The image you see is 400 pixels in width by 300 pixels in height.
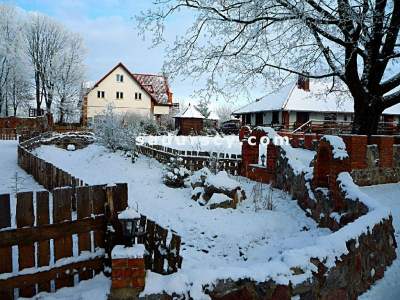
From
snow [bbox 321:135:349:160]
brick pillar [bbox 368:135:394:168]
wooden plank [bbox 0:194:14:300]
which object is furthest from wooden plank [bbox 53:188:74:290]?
brick pillar [bbox 368:135:394:168]

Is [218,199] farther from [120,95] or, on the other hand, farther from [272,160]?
[120,95]

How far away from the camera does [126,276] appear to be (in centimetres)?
344

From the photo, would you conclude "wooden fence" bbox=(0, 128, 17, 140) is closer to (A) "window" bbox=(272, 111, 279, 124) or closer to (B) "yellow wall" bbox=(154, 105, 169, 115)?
(B) "yellow wall" bbox=(154, 105, 169, 115)

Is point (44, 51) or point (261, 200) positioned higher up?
point (44, 51)

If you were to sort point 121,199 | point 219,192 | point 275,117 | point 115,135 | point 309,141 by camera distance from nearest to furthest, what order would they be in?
point 121,199 < point 219,192 < point 115,135 < point 309,141 < point 275,117

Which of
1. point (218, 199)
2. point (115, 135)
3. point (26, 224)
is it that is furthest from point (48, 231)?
point (115, 135)

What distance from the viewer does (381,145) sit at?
10.8 m

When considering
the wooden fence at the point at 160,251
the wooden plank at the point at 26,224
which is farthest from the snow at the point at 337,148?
the wooden plank at the point at 26,224

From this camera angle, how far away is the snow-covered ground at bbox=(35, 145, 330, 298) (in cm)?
583

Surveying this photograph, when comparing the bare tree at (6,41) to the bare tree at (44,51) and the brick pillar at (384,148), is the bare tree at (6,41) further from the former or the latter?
the brick pillar at (384,148)

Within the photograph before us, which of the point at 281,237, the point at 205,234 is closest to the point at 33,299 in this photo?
the point at 205,234

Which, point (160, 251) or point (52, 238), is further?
point (160, 251)

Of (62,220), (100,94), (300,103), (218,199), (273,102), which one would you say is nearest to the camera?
(62,220)

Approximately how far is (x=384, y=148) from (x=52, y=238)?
10.2m
